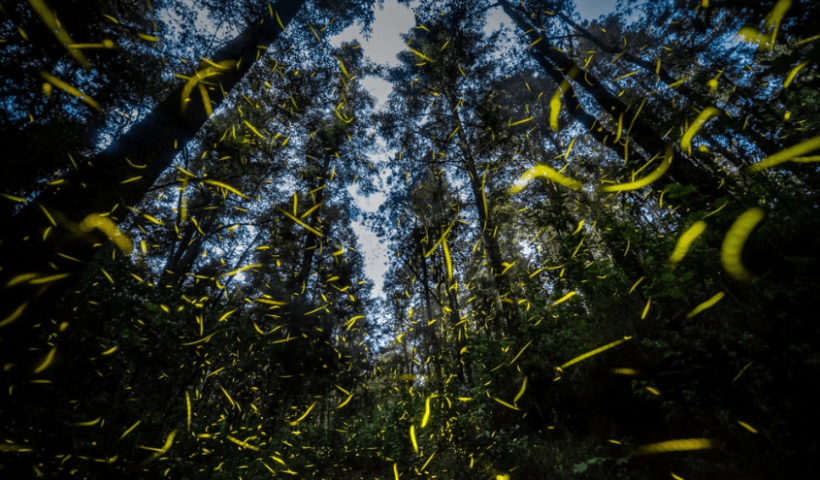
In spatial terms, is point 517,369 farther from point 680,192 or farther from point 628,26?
point 628,26

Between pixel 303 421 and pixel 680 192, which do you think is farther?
pixel 303 421

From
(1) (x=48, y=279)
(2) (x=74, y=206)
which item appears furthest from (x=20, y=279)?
(2) (x=74, y=206)

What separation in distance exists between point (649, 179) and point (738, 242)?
4.79 feet

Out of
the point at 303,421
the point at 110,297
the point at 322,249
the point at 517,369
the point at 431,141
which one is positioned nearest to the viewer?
the point at 110,297

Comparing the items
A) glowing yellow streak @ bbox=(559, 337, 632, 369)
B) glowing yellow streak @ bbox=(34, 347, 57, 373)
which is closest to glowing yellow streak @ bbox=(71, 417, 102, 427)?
glowing yellow streak @ bbox=(34, 347, 57, 373)

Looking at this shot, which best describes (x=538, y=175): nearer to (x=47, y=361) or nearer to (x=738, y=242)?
(x=738, y=242)

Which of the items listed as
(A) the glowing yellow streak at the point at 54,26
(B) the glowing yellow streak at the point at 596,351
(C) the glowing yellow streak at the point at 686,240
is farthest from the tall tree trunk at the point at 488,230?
(A) the glowing yellow streak at the point at 54,26

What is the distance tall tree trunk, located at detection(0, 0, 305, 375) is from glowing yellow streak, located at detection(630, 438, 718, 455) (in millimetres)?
5180

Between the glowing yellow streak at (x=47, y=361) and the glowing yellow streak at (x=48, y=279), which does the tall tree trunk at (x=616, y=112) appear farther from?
the glowing yellow streak at (x=47, y=361)

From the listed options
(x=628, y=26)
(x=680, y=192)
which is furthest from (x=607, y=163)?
(x=680, y=192)

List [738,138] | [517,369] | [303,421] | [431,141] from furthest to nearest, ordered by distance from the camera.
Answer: [431,141], [303,421], [517,369], [738,138]

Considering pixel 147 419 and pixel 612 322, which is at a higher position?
pixel 612 322

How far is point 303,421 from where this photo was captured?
10.2 metres

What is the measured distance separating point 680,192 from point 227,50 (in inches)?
227
